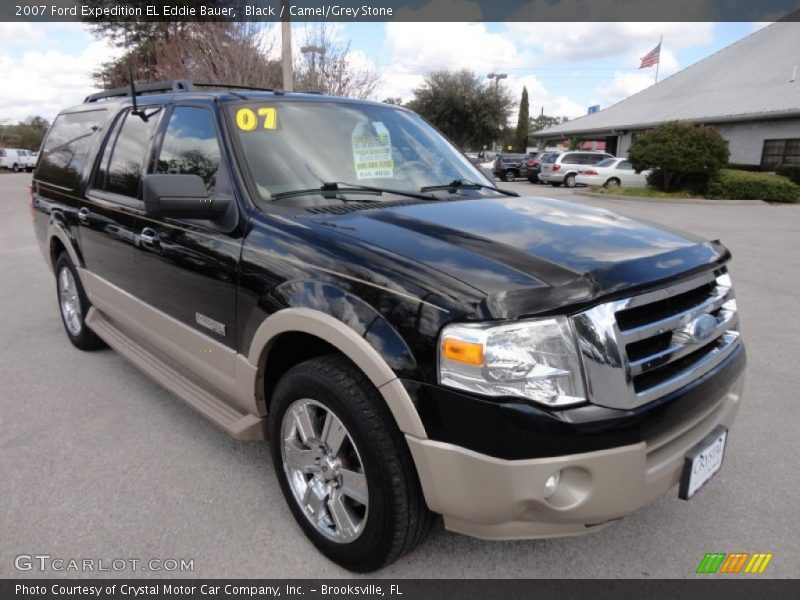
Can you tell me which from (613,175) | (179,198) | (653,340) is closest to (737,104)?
(613,175)

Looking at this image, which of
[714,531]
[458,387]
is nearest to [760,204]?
[714,531]

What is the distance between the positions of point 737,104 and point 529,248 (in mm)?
29351

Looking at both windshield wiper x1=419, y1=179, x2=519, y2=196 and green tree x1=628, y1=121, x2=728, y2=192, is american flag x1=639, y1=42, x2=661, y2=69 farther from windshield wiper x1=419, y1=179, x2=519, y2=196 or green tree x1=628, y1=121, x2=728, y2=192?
windshield wiper x1=419, y1=179, x2=519, y2=196

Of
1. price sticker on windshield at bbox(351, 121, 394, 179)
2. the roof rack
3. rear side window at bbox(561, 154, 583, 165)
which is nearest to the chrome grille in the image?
price sticker on windshield at bbox(351, 121, 394, 179)

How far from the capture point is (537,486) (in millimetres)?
1863

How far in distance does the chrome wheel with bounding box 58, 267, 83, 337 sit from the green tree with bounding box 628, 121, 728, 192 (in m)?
18.1

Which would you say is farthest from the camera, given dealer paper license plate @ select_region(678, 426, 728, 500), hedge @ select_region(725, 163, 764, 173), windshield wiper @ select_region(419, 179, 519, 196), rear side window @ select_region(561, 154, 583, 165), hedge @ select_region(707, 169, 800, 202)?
rear side window @ select_region(561, 154, 583, 165)

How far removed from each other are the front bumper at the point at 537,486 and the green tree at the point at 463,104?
42.8 metres

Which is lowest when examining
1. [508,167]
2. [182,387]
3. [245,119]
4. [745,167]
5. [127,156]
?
[182,387]

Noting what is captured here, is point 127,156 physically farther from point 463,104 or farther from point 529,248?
point 463,104

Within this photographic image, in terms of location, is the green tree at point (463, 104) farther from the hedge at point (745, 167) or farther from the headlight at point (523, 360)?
the headlight at point (523, 360)

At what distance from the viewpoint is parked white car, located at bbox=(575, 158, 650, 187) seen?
24.5m

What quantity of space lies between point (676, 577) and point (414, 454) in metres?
1.28

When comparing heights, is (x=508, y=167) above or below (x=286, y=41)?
below
